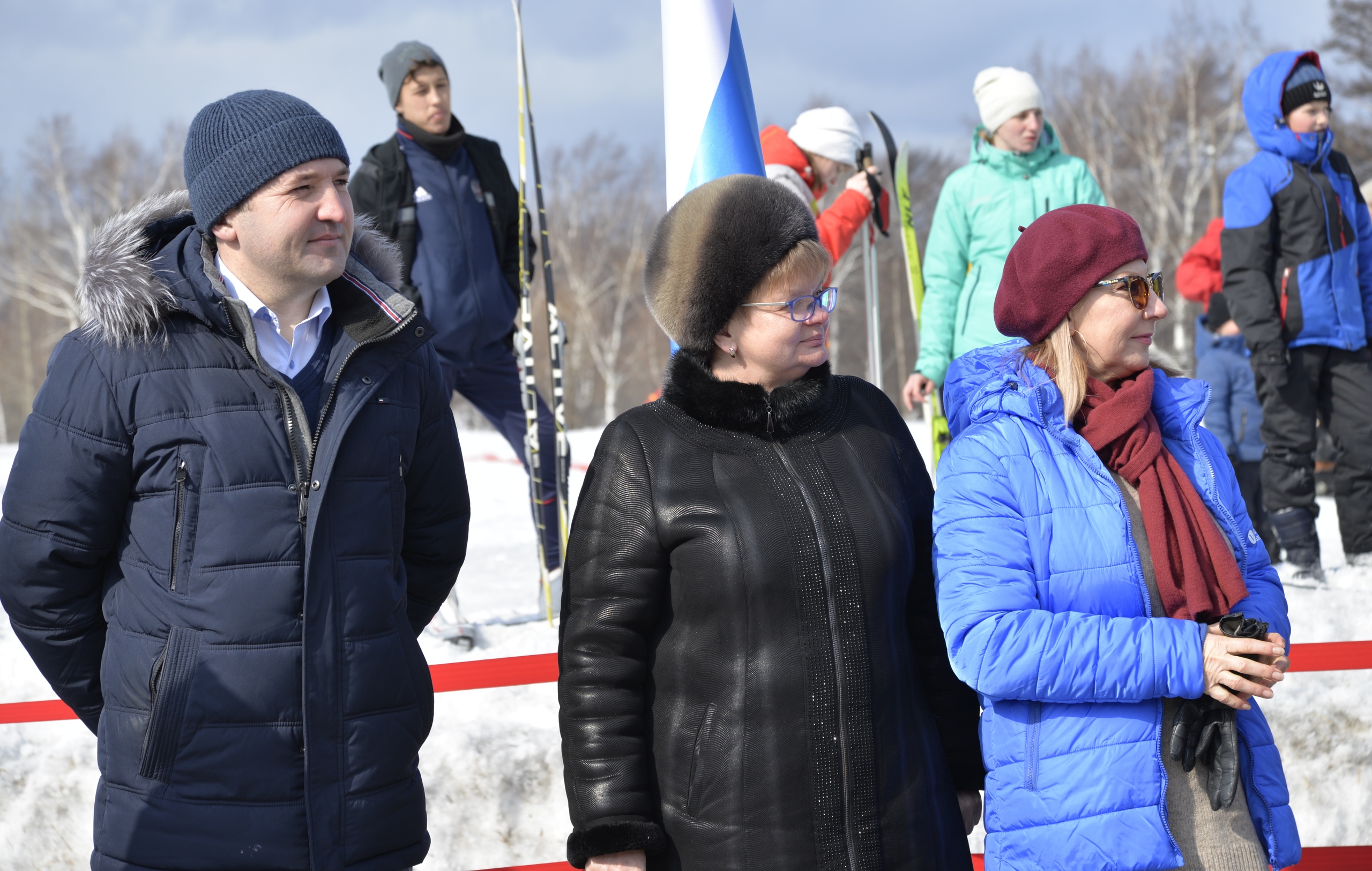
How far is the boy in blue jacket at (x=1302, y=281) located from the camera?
5098 millimetres

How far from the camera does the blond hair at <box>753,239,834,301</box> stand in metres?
2.02

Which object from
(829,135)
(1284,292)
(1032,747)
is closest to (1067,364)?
(1032,747)

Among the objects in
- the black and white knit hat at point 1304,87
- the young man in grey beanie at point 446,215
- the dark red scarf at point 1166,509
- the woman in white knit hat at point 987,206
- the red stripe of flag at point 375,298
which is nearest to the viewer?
the dark red scarf at point 1166,509

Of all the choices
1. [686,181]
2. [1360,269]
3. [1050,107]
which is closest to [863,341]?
[1050,107]

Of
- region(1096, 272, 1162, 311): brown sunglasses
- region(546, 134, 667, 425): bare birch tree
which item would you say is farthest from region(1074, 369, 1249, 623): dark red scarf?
region(546, 134, 667, 425): bare birch tree

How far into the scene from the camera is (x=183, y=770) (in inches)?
73.0

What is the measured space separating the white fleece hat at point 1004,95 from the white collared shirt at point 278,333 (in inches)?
136

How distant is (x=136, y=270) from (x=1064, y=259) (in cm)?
165

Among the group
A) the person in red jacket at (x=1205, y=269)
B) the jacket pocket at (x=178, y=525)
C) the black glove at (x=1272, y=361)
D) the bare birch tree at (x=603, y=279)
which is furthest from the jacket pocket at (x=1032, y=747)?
the bare birch tree at (x=603, y=279)

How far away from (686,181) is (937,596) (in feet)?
4.84

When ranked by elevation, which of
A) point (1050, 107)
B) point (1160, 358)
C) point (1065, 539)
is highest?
point (1050, 107)

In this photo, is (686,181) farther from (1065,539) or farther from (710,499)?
(1065,539)

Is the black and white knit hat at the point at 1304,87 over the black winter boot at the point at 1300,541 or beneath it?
over

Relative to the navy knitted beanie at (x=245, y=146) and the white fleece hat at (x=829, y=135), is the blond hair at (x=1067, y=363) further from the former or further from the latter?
the white fleece hat at (x=829, y=135)
